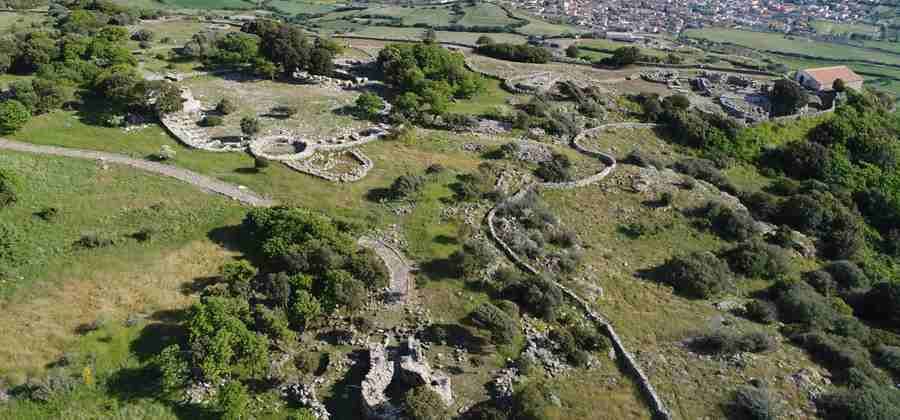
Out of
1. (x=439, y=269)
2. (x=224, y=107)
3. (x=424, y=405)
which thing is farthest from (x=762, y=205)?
(x=224, y=107)

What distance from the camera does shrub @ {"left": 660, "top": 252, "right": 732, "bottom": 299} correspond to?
4856 cm

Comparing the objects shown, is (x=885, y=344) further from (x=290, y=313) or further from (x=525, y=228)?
(x=290, y=313)

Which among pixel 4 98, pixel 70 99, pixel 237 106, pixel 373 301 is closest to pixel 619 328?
pixel 373 301

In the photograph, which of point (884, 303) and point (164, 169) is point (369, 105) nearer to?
point (164, 169)

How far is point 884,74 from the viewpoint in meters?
159

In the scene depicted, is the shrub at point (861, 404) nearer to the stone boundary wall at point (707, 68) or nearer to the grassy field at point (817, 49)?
the stone boundary wall at point (707, 68)

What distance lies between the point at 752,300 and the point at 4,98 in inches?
3347

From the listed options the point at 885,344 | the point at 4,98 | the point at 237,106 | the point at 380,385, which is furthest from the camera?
the point at 237,106

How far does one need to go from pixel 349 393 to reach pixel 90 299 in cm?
2014

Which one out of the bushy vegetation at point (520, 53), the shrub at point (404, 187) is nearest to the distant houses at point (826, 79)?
the bushy vegetation at point (520, 53)

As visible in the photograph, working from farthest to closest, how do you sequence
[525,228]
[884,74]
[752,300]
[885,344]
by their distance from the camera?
[884,74], [525,228], [752,300], [885,344]

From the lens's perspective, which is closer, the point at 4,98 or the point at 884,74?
the point at 4,98

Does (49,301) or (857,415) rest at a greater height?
(49,301)

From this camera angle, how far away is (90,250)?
144ft
